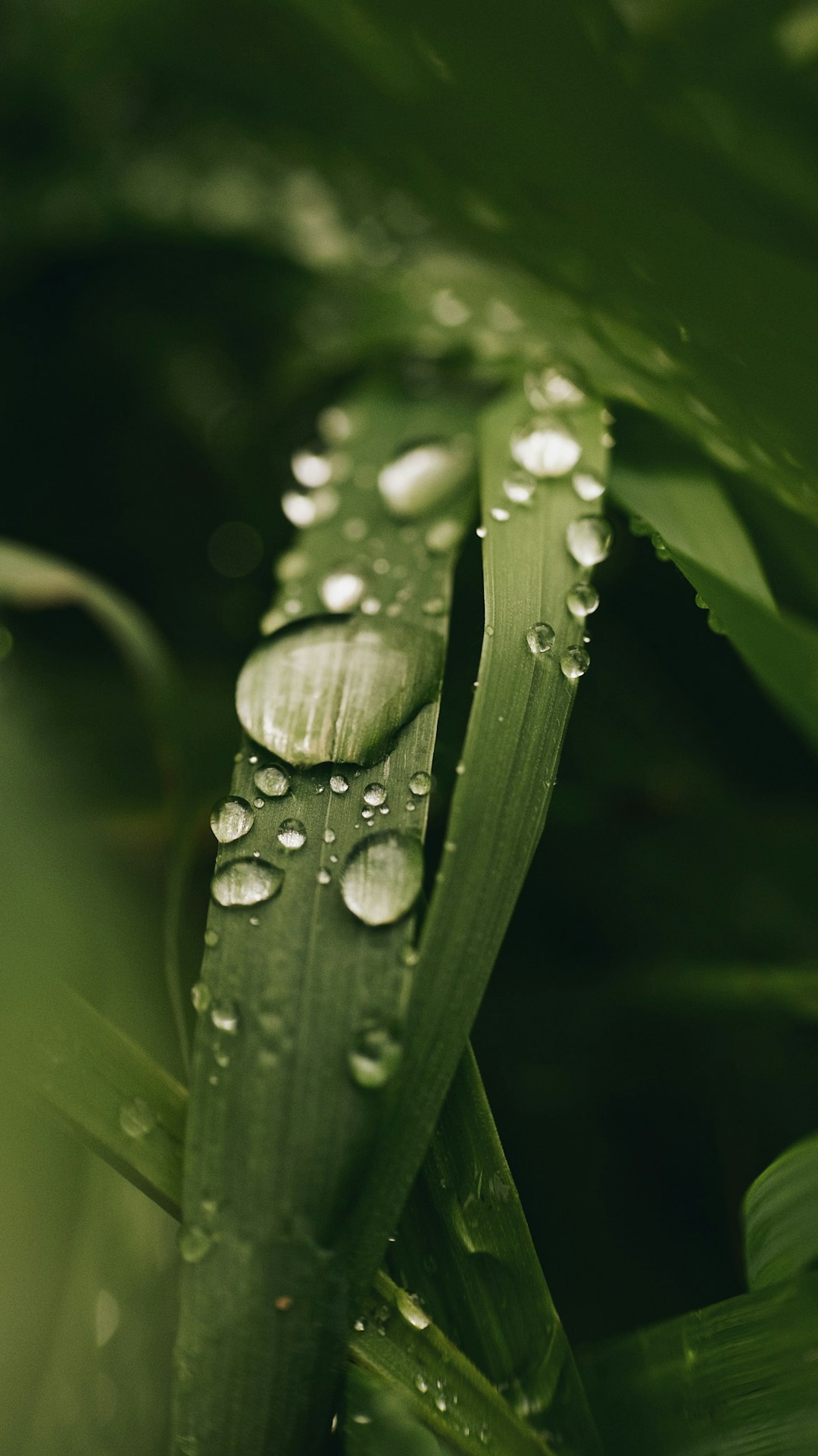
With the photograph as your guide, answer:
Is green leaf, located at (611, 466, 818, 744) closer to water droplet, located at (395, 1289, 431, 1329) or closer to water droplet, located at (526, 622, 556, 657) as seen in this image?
water droplet, located at (526, 622, 556, 657)

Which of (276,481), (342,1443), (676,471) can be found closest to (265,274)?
(276,481)

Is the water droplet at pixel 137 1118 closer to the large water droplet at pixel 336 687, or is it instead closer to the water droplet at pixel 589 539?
the large water droplet at pixel 336 687

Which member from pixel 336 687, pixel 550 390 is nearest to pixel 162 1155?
pixel 336 687

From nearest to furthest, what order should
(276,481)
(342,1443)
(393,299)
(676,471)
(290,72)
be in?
(342,1443) < (676,471) < (393,299) < (276,481) < (290,72)

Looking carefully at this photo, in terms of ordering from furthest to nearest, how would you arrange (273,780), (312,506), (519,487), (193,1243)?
1. (312,506)
2. (519,487)
3. (273,780)
4. (193,1243)

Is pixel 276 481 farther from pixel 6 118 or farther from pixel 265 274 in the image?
pixel 6 118

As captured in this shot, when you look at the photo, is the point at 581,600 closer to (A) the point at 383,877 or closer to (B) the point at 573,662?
(B) the point at 573,662
